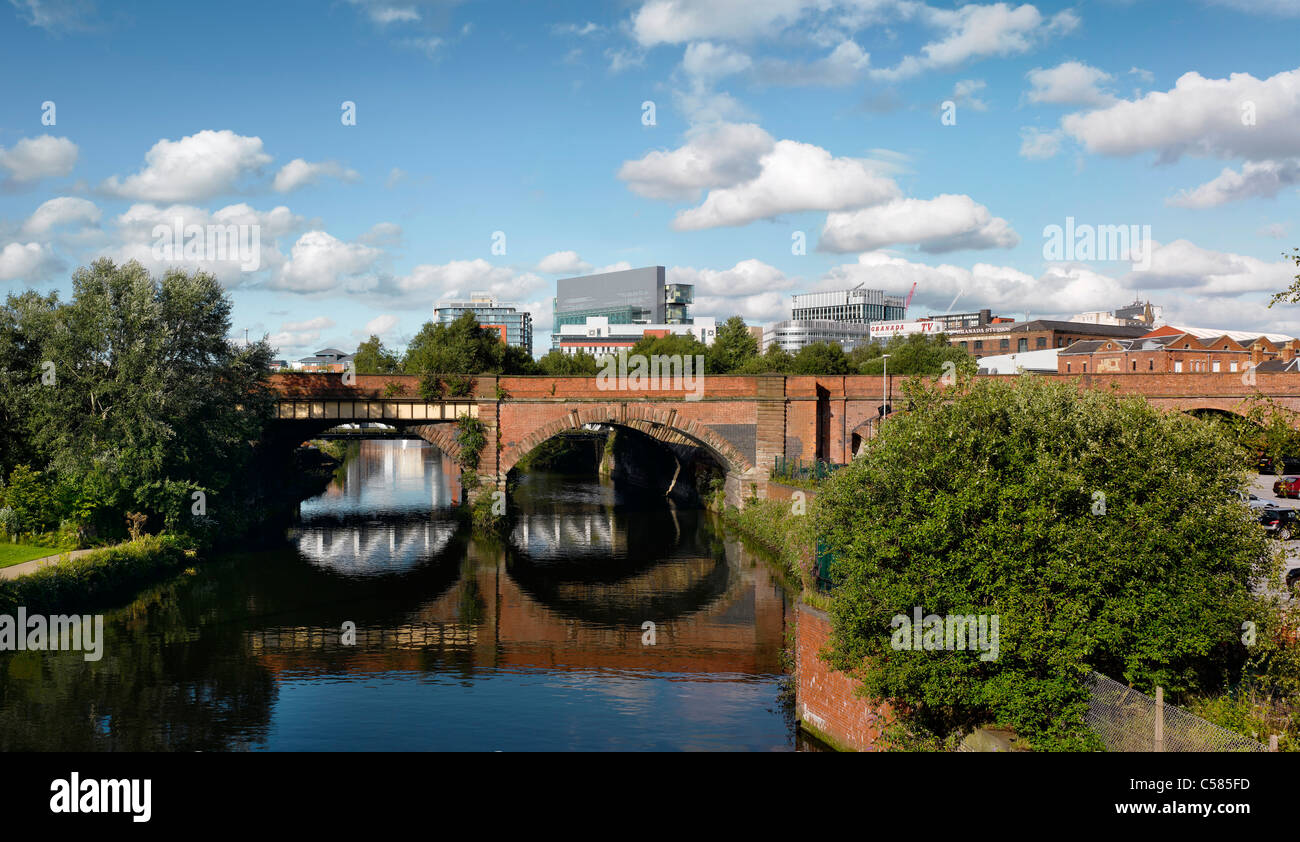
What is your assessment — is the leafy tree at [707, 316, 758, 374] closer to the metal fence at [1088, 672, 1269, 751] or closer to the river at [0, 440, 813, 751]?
the river at [0, 440, 813, 751]

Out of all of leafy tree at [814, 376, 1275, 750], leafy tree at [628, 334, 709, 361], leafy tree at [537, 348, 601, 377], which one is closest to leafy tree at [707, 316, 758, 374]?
leafy tree at [628, 334, 709, 361]

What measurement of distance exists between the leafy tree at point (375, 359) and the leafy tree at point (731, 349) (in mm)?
33089

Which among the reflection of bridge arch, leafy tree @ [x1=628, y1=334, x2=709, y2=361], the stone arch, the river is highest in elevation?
leafy tree @ [x1=628, y1=334, x2=709, y2=361]

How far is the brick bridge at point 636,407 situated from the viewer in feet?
166

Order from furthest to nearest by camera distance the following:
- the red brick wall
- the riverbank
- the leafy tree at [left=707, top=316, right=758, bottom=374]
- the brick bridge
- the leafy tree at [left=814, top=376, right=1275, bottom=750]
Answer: the leafy tree at [left=707, top=316, right=758, bottom=374] → the brick bridge → the riverbank → the red brick wall → the leafy tree at [left=814, top=376, right=1275, bottom=750]

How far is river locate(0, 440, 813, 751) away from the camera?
20.8 meters

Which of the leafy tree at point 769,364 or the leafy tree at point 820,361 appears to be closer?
the leafy tree at point 820,361

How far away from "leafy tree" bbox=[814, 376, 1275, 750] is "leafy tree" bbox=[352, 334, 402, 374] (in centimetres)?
8048
